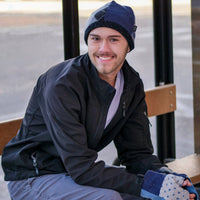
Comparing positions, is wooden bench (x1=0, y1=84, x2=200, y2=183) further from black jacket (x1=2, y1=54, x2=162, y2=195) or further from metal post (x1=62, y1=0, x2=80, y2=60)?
metal post (x1=62, y1=0, x2=80, y2=60)

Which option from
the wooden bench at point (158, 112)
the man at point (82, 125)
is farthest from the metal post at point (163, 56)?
the man at point (82, 125)

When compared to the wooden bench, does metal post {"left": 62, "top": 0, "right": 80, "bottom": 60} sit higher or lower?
higher

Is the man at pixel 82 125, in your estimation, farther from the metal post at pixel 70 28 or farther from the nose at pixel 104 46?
the metal post at pixel 70 28

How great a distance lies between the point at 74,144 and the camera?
2.13 metres

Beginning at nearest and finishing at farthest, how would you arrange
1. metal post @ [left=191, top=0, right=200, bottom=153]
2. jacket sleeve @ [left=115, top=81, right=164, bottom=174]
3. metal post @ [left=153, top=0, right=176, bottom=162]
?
1. jacket sleeve @ [left=115, top=81, right=164, bottom=174]
2. metal post @ [left=191, top=0, right=200, bottom=153]
3. metal post @ [left=153, top=0, right=176, bottom=162]

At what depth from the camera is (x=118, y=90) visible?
241 centimetres

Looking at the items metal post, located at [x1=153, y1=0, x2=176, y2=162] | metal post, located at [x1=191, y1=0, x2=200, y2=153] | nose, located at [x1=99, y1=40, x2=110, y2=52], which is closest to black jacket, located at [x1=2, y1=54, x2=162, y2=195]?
nose, located at [x1=99, y1=40, x2=110, y2=52]

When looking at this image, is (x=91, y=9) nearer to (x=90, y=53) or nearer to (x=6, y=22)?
(x=6, y=22)

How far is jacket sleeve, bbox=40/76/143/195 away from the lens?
2137 mm

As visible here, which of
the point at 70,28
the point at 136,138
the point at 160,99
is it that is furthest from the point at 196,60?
the point at 136,138

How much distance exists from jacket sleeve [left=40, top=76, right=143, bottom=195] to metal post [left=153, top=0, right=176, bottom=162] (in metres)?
1.96

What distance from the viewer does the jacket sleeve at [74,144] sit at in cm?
214

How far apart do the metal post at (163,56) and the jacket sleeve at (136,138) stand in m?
1.54

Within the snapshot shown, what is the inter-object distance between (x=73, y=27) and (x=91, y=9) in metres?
0.26
